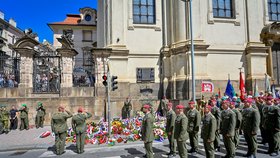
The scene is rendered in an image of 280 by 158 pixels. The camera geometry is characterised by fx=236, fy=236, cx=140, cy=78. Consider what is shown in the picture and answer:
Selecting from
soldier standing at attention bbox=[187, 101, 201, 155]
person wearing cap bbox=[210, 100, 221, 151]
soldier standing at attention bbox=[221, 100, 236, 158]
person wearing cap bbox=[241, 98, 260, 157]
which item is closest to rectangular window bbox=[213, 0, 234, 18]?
person wearing cap bbox=[210, 100, 221, 151]

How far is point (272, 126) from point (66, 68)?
11.4m

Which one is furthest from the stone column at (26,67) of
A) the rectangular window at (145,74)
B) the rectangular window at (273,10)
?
the rectangular window at (273,10)

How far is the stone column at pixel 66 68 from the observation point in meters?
14.5

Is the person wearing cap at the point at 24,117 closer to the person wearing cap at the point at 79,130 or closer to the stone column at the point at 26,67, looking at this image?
the stone column at the point at 26,67

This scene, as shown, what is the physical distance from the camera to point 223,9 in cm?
1788

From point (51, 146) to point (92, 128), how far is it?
200cm

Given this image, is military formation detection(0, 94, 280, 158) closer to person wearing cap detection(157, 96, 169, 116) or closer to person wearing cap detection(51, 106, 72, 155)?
person wearing cap detection(51, 106, 72, 155)

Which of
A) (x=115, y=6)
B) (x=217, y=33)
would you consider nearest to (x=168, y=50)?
(x=217, y=33)

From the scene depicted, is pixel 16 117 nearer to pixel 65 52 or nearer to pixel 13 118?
pixel 13 118

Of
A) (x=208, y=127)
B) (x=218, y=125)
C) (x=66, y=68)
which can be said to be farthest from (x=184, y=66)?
(x=208, y=127)

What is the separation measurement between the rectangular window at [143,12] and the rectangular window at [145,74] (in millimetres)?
3675

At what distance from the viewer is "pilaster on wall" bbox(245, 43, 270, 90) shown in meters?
17.0

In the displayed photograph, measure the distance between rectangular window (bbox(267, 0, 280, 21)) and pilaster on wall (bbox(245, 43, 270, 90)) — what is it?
2997 millimetres

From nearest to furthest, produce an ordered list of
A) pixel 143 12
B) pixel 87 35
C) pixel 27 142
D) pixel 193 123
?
pixel 193 123, pixel 27 142, pixel 143 12, pixel 87 35
